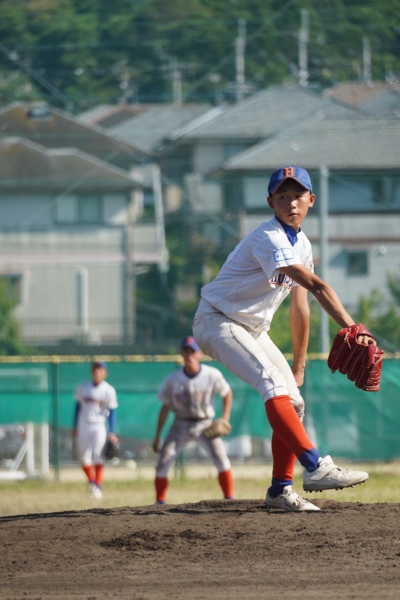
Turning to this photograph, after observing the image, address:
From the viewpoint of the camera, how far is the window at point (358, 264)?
24984 millimetres

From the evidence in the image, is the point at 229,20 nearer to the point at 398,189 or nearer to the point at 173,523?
the point at 398,189

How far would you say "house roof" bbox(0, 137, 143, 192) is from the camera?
28125 mm

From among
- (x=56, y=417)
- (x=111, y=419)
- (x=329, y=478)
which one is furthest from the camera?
(x=56, y=417)

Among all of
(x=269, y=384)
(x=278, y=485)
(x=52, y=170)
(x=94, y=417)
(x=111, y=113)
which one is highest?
(x=111, y=113)

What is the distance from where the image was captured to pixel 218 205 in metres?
26.5

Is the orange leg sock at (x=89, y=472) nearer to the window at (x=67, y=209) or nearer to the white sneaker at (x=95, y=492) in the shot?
the white sneaker at (x=95, y=492)

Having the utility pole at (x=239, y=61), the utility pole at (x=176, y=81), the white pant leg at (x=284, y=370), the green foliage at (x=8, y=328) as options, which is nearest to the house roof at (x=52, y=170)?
the green foliage at (x=8, y=328)

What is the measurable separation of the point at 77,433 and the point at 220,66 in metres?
20.2

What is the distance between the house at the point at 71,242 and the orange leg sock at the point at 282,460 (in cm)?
2012

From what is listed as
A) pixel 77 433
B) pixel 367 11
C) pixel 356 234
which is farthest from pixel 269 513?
pixel 367 11

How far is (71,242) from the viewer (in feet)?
93.4

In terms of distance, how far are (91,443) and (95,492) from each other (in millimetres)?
1051

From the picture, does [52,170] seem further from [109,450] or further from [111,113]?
[109,450]

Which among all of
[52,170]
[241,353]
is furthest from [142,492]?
[52,170]
